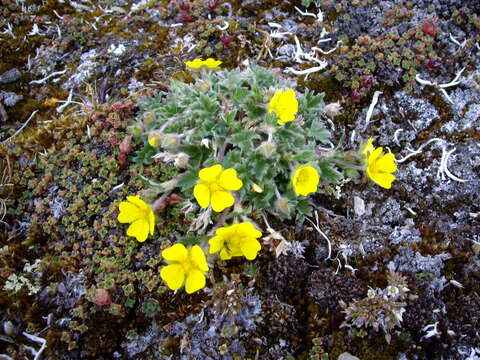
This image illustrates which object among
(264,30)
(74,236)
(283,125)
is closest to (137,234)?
(74,236)

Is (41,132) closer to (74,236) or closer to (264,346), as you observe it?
(74,236)

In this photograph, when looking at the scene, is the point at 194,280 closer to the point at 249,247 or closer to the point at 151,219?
the point at 249,247

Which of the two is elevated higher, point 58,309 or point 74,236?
point 74,236

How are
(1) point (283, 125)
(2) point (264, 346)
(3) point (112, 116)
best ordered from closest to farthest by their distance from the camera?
(2) point (264, 346), (1) point (283, 125), (3) point (112, 116)

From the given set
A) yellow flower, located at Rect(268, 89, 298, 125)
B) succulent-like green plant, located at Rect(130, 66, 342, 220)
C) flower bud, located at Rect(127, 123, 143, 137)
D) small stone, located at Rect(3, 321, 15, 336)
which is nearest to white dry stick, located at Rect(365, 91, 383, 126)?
succulent-like green plant, located at Rect(130, 66, 342, 220)

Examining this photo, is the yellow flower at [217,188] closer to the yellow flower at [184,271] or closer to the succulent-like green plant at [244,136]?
the succulent-like green plant at [244,136]

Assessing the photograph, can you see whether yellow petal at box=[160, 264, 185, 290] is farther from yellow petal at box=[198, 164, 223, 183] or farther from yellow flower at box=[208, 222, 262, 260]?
yellow petal at box=[198, 164, 223, 183]

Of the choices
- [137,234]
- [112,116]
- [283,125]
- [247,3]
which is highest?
[247,3]
